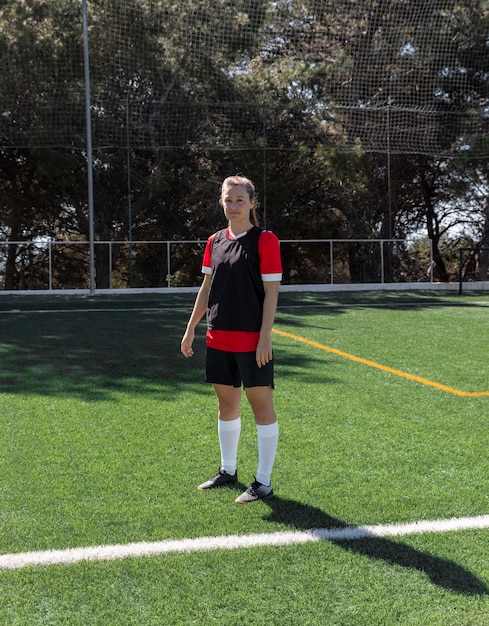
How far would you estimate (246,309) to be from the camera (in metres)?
3.72

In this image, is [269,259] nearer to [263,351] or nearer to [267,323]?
[267,323]

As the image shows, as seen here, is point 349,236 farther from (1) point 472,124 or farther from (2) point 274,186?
(1) point 472,124

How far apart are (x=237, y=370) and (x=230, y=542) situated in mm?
952

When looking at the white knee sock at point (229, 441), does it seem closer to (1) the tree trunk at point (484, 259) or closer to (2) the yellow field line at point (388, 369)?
(2) the yellow field line at point (388, 369)

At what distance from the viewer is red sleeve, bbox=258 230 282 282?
3648mm

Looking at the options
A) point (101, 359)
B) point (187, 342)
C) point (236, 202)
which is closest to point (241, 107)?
point (101, 359)

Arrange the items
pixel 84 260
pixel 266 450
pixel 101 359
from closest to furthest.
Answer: pixel 266 450 → pixel 101 359 → pixel 84 260

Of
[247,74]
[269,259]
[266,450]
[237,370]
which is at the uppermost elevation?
[247,74]

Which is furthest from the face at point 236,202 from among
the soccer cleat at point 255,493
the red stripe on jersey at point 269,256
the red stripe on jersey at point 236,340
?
the soccer cleat at point 255,493

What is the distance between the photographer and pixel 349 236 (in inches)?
1055

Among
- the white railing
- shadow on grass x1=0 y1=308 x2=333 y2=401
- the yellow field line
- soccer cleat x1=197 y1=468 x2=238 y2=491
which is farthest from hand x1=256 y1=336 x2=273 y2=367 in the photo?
the white railing

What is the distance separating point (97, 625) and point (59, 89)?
79.6ft

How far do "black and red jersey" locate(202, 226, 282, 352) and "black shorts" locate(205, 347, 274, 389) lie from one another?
5cm

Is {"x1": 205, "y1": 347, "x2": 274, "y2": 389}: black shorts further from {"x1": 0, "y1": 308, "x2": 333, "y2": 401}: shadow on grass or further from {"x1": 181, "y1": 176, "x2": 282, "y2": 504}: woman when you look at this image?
{"x1": 0, "y1": 308, "x2": 333, "y2": 401}: shadow on grass
